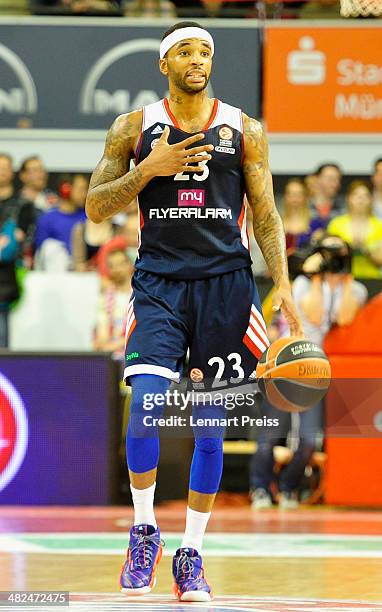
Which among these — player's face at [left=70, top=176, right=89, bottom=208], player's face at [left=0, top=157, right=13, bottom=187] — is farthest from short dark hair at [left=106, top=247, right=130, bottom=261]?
player's face at [left=0, top=157, right=13, bottom=187]

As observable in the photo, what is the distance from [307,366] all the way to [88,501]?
5.42 m

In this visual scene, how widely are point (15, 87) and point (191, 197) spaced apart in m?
8.50

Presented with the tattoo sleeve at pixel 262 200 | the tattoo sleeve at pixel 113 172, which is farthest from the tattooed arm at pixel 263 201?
the tattoo sleeve at pixel 113 172

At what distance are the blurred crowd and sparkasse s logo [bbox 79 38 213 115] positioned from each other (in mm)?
401

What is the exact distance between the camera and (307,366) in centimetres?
579

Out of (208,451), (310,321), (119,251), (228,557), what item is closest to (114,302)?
(119,251)

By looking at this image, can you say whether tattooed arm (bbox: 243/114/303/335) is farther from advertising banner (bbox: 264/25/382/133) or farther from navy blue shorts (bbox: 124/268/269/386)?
advertising banner (bbox: 264/25/382/133)

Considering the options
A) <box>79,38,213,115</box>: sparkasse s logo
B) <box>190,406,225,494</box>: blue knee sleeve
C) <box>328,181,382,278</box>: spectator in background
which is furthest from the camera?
<box>79,38,213,115</box>: sparkasse s logo

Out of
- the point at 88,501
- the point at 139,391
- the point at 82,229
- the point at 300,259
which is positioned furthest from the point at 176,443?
the point at 139,391

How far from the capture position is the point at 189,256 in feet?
19.4

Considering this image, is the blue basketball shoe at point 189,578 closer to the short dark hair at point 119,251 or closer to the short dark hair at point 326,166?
the short dark hair at point 119,251

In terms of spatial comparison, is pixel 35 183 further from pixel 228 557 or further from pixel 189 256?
pixel 189 256

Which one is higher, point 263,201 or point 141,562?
point 263,201

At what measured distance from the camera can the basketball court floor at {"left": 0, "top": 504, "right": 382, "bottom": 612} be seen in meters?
5.68
